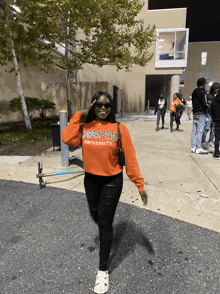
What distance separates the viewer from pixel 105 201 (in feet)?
6.44

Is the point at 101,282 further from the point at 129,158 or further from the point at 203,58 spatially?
the point at 203,58

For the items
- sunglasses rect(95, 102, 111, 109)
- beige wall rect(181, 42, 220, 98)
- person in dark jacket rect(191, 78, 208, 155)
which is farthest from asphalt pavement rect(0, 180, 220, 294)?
beige wall rect(181, 42, 220, 98)

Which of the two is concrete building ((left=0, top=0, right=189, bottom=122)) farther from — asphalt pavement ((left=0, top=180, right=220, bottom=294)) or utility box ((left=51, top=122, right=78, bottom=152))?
asphalt pavement ((left=0, top=180, right=220, bottom=294))

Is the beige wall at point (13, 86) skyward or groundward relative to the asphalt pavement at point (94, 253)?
skyward

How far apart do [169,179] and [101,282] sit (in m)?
2.85

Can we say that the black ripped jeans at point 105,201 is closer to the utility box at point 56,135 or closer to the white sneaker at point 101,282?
the white sneaker at point 101,282

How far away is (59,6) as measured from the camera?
8.80m

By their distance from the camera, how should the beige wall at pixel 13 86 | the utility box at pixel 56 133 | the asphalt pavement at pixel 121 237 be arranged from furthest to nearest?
the beige wall at pixel 13 86 → the utility box at pixel 56 133 → the asphalt pavement at pixel 121 237

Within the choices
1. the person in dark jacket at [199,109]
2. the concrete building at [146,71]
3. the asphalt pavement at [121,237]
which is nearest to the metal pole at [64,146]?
the asphalt pavement at [121,237]

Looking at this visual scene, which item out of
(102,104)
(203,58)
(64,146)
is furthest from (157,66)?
(102,104)

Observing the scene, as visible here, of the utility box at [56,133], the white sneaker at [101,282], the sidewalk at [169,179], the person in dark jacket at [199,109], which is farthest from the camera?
the utility box at [56,133]

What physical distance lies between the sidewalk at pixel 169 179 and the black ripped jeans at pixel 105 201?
1481 millimetres

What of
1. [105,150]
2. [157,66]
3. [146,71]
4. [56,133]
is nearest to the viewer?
[105,150]

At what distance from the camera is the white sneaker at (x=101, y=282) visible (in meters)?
1.92
